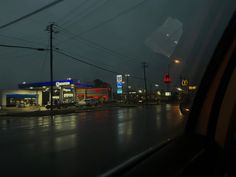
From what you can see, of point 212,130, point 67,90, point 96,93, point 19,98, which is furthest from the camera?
point 96,93

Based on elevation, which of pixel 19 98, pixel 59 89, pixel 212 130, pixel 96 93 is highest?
pixel 59 89

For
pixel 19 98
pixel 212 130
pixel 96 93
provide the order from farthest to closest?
pixel 96 93
pixel 19 98
pixel 212 130

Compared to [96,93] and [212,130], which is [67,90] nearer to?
[96,93]

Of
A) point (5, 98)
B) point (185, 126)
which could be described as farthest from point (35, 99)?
point (185, 126)

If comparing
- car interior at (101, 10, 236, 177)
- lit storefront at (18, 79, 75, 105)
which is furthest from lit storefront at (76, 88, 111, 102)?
car interior at (101, 10, 236, 177)

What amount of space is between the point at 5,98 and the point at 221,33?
80.1 m

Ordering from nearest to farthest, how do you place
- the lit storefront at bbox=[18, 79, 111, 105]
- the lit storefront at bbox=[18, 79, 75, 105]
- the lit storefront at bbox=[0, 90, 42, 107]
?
the lit storefront at bbox=[18, 79, 75, 105] < the lit storefront at bbox=[18, 79, 111, 105] < the lit storefront at bbox=[0, 90, 42, 107]

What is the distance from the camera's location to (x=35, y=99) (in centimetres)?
8275

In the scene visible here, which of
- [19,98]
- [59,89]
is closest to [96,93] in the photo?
[59,89]

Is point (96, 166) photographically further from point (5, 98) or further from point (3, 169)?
point (5, 98)

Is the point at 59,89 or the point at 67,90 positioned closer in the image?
the point at 59,89

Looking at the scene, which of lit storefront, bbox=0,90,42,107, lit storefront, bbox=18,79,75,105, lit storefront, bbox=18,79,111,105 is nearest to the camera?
lit storefront, bbox=18,79,75,105

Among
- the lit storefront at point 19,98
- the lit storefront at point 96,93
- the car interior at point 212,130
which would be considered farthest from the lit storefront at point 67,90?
the car interior at point 212,130

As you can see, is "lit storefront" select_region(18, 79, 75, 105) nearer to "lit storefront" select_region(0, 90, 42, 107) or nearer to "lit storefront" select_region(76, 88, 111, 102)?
"lit storefront" select_region(0, 90, 42, 107)
